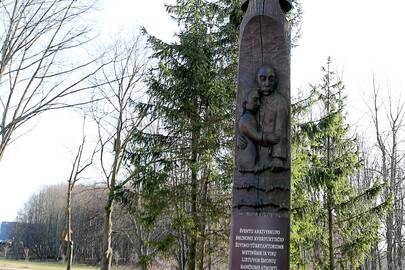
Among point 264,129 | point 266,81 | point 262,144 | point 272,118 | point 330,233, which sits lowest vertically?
point 330,233

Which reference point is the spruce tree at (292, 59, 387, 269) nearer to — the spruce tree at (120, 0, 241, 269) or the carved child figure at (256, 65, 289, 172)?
the spruce tree at (120, 0, 241, 269)

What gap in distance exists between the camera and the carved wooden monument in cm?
523

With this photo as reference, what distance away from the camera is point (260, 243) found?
17.1 ft

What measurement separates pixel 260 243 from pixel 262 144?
130cm

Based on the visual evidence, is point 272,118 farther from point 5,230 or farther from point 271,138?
point 5,230

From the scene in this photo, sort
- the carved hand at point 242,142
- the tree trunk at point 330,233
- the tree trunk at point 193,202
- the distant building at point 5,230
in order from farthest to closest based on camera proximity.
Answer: the distant building at point 5,230
the tree trunk at point 330,233
the tree trunk at point 193,202
the carved hand at point 242,142

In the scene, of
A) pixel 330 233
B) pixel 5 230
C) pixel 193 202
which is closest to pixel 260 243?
pixel 193 202

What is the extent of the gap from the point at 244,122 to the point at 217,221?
670 cm

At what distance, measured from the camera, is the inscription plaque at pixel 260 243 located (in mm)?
5137

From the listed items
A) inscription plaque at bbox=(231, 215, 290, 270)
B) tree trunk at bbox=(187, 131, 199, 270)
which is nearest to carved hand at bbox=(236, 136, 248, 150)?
inscription plaque at bbox=(231, 215, 290, 270)

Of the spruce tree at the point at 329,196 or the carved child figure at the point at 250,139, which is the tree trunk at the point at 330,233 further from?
the carved child figure at the point at 250,139

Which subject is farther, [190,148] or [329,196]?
[329,196]

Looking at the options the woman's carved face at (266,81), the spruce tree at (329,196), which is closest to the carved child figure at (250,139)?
the woman's carved face at (266,81)

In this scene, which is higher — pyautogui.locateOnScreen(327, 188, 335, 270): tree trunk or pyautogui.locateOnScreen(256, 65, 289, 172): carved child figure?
pyautogui.locateOnScreen(256, 65, 289, 172): carved child figure
